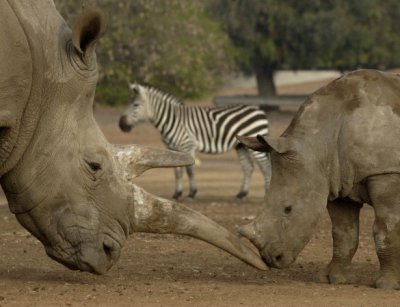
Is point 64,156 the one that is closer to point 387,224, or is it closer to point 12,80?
point 12,80

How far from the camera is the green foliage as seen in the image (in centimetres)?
1928

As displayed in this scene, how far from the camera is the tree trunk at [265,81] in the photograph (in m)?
44.1

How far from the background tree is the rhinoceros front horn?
31898mm

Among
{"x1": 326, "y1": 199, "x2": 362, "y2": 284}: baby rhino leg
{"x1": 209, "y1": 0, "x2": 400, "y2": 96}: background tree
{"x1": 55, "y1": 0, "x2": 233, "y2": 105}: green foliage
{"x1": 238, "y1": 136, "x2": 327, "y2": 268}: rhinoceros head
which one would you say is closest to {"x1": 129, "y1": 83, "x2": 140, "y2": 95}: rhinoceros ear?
{"x1": 55, "y1": 0, "x2": 233, "y2": 105}: green foliage

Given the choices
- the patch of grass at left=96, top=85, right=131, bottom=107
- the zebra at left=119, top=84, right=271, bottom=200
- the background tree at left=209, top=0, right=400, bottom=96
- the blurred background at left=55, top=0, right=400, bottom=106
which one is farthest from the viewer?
the background tree at left=209, top=0, right=400, bottom=96

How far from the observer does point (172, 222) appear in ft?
26.7

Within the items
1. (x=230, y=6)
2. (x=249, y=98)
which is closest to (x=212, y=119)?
(x=249, y=98)

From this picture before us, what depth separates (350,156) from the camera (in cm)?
888

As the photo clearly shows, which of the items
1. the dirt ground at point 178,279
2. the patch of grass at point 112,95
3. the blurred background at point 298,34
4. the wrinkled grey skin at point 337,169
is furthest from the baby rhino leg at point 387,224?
the blurred background at point 298,34

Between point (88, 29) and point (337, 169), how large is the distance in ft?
7.67

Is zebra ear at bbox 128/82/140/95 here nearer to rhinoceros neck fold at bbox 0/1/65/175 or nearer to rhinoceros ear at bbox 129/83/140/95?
rhinoceros ear at bbox 129/83/140/95

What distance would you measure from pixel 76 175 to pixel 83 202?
18 centimetres

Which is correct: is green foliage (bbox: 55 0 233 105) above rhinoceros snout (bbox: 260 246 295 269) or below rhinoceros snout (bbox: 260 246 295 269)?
below

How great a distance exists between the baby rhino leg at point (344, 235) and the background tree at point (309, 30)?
30672 millimetres
